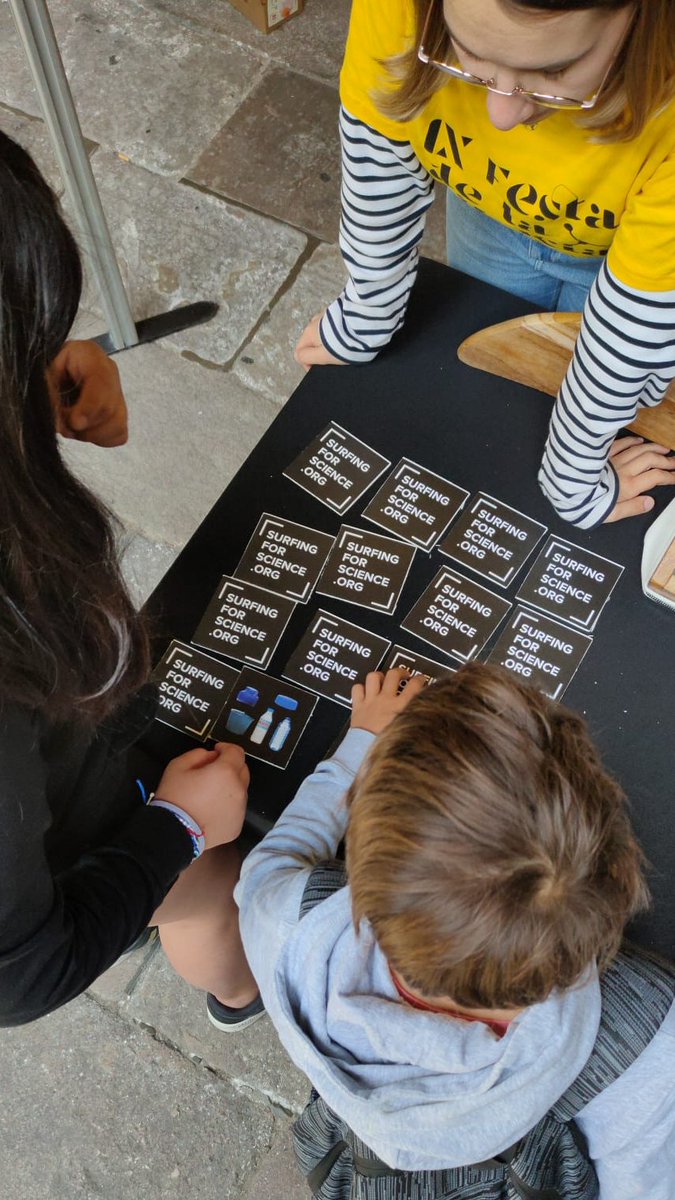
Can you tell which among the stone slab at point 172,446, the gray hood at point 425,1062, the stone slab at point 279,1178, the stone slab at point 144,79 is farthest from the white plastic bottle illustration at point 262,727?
the stone slab at point 144,79

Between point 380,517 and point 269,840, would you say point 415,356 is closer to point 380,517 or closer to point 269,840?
point 380,517

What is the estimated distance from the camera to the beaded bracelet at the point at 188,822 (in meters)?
1.23

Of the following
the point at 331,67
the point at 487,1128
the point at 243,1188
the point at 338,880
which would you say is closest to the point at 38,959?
the point at 338,880

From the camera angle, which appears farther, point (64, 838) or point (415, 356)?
point (415, 356)

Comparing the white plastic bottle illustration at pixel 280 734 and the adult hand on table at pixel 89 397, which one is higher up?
the adult hand on table at pixel 89 397

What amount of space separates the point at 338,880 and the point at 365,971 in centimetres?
12

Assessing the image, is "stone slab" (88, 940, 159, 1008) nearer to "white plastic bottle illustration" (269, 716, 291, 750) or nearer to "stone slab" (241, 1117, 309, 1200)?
"stone slab" (241, 1117, 309, 1200)

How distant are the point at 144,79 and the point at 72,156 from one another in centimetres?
115

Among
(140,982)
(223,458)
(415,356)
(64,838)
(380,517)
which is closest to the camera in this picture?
(64,838)

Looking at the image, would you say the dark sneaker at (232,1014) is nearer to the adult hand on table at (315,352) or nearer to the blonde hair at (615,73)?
the adult hand on table at (315,352)

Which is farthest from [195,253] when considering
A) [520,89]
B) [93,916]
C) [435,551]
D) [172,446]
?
[93,916]

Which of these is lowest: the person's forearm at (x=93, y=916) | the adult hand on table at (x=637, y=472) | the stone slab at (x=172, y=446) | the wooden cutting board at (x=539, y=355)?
the stone slab at (x=172, y=446)

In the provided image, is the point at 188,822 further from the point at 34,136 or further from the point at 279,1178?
the point at 34,136

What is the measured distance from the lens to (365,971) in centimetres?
102
